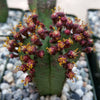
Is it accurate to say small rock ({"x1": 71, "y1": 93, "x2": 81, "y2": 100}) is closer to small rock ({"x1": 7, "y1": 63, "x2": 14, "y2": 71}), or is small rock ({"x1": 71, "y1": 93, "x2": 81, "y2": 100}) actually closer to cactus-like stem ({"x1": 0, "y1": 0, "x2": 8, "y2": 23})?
small rock ({"x1": 7, "y1": 63, "x2": 14, "y2": 71})

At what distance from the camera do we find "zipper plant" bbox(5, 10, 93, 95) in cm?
66

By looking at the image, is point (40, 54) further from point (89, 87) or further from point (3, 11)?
point (3, 11)

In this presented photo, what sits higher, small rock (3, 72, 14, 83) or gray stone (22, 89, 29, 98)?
small rock (3, 72, 14, 83)

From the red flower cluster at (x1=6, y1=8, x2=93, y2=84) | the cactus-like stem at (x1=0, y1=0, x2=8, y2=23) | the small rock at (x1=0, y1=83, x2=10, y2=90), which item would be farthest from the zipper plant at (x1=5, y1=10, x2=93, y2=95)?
the cactus-like stem at (x1=0, y1=0, x2=8, y2=23)

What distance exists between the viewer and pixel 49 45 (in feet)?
2.39

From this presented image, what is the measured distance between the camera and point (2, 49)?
134 cm

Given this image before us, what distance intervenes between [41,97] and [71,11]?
1.24m

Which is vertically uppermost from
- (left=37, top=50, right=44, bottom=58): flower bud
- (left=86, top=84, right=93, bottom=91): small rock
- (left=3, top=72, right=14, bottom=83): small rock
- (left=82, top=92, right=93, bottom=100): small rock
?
(left=37, top=50, right=44, bottom=58): flower bud

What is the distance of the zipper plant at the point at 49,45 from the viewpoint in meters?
0.66

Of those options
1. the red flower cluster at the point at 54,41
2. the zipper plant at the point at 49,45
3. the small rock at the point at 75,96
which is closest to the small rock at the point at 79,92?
the small rock at the point at 75,96

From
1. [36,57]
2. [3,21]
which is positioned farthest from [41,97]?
[3,21]

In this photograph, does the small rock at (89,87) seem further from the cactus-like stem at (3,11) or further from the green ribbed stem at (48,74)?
the cactus-like stem at (3,11)

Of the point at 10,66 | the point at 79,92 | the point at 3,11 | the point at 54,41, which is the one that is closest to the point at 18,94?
the point at 10,66

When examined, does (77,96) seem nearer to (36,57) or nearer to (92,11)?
(36,57)
